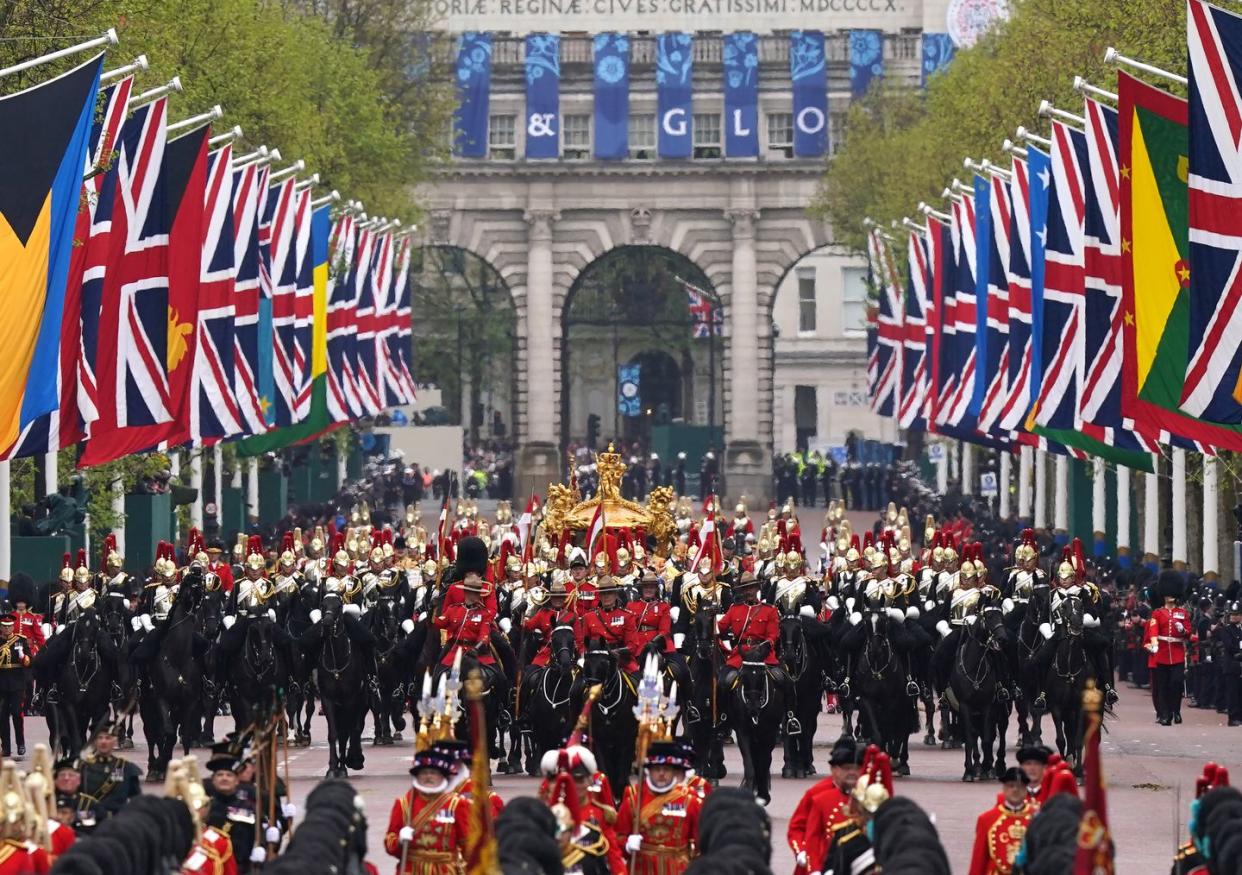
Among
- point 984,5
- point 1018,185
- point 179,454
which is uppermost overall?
point 984,5

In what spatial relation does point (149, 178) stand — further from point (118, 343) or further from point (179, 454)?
point (179, 454)

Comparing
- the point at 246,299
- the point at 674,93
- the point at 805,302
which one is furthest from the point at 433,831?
the point at 805,302

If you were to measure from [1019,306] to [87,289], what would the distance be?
17587mm

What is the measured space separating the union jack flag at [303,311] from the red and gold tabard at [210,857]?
3610 cm

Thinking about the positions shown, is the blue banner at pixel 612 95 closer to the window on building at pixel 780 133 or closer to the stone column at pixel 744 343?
the stone column at pixel 744 343

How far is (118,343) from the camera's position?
128ft

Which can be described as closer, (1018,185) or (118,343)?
(118,343)

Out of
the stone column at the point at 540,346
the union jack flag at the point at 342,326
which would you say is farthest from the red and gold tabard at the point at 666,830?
the stone column at the point at 540,346

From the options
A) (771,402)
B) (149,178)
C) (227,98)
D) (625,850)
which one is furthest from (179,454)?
(771,402)

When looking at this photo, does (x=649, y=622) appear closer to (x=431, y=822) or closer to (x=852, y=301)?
(x=431, y=822)

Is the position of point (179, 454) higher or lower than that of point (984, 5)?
lower

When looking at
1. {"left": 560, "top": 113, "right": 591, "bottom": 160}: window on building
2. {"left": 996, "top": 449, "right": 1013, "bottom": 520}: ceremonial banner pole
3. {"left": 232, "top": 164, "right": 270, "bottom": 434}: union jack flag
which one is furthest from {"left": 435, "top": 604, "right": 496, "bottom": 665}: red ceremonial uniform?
{"left": 560, "top": 113, "right": 591, "bottom": 160}: window on building

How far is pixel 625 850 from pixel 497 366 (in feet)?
329

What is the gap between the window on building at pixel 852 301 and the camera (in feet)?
396
